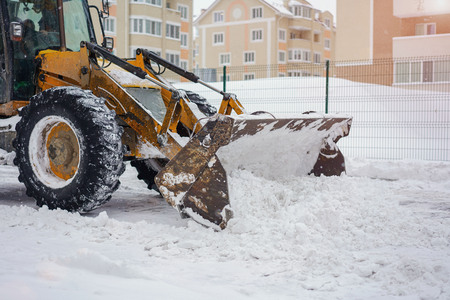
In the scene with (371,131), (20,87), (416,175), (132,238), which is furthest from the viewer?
(371,131)

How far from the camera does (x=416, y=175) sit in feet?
31.0

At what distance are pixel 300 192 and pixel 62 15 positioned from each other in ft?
12.3

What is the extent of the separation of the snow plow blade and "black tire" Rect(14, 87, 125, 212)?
67 centimetres

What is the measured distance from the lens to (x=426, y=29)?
2848cm

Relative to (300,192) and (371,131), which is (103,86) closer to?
(300,192)

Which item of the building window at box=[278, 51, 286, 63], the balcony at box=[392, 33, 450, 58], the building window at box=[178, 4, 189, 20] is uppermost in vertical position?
the building window at box=[178, 4, 189, 20]

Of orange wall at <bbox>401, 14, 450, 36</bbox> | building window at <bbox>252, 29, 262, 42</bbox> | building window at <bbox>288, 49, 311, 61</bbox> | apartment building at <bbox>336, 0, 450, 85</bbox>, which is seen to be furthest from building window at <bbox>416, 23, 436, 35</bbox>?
building window at <bbox>288, 49, 311, 61</bbox>

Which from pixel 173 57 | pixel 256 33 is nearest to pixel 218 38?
pixel 256 33

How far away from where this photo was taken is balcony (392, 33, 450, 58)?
2591 centimetres

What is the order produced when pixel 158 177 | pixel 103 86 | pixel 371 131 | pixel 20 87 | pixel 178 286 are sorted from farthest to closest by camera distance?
1. pixel 371 131
2. pixel 20 87
3. pixel 103 86
4. pixel 158 177
5. pixel 178 286

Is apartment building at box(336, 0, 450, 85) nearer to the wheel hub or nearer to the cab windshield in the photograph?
the cab windshield

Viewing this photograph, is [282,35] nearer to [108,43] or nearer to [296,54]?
[296,54]

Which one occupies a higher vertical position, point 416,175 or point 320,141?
point 320,141

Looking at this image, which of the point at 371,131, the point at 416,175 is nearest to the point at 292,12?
the point at 371,131
